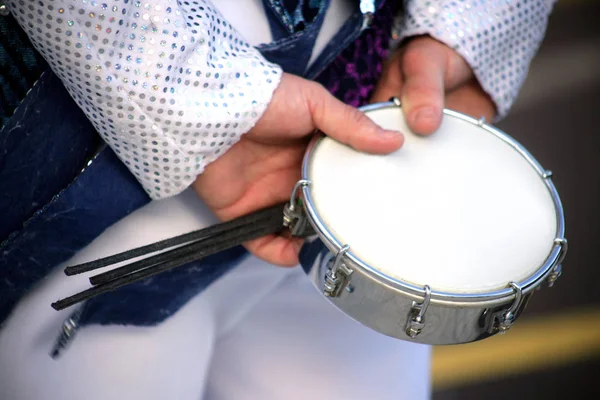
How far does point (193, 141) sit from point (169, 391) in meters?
0.25

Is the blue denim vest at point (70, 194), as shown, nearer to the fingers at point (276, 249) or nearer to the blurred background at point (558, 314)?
the fingers at point (276, 249)

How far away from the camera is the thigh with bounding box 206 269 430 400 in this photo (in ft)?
2.54

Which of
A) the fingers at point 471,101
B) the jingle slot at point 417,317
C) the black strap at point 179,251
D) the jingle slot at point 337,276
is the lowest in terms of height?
the fingers at point 471,101

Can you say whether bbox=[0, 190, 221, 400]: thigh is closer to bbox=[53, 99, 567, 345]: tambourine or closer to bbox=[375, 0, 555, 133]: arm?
bbox=[53, 99, 567, 345]: tambourine

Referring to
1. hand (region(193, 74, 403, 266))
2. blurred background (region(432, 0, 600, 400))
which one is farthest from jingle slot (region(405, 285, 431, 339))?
blurred background (region(432, 0, 600, 400))

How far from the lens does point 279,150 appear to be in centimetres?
68

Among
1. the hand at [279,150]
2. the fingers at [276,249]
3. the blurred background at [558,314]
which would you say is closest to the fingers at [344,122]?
the hand at [279,150]

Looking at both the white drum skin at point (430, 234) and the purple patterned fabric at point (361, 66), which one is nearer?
the white drum skin at point (430, 234)

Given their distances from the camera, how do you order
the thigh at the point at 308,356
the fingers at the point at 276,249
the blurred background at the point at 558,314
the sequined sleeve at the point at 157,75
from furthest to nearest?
the blurred background at the point at 558,314 < the thigh at the point at 308,356 < the fingers at the point at 276,249 < the sequined sleeve at the point at 157,75

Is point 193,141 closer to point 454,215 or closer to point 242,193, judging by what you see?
point 242,193

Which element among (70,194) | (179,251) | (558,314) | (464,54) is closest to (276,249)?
(179,251)

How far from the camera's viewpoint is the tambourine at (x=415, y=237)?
548mm

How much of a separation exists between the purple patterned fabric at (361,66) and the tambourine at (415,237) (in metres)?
0.05

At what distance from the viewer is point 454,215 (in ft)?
1.99
